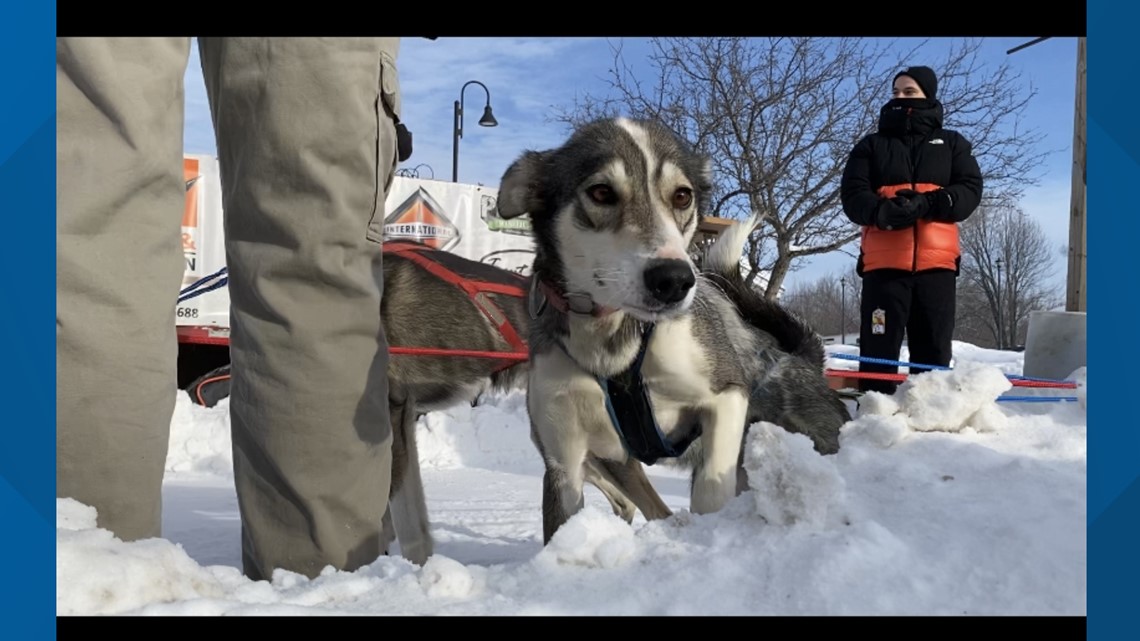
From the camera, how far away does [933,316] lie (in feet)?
17.7

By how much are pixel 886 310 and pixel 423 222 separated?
8168mm

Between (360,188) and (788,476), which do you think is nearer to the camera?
(788,476)

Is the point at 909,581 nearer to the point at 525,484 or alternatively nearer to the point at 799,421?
the point at 799,421

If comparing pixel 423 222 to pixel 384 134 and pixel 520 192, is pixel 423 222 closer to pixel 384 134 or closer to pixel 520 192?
pixel 520 192

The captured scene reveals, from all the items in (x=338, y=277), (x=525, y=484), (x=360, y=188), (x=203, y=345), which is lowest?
(x=525, y=484)

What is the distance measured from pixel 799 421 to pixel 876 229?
8.13 ft

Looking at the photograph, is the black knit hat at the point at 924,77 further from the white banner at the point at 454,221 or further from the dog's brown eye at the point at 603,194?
the white banner at the point at 454,221

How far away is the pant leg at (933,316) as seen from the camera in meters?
5.38

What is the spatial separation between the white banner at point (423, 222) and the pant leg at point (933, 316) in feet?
20.9

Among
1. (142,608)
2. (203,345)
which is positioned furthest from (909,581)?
(203,345)

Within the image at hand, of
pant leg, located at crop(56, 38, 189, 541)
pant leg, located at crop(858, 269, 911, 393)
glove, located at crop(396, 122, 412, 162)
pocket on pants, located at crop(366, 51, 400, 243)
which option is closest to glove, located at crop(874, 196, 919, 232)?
pant leg, located at crop(858, 269, 911, 393)

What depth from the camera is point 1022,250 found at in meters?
31.5

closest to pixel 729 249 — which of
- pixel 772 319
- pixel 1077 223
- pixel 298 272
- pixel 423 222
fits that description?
pixel 772 319

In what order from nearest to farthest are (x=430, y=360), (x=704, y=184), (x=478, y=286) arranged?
(x=704, y=184), (x=430, y=360), (x=478, y=286)
